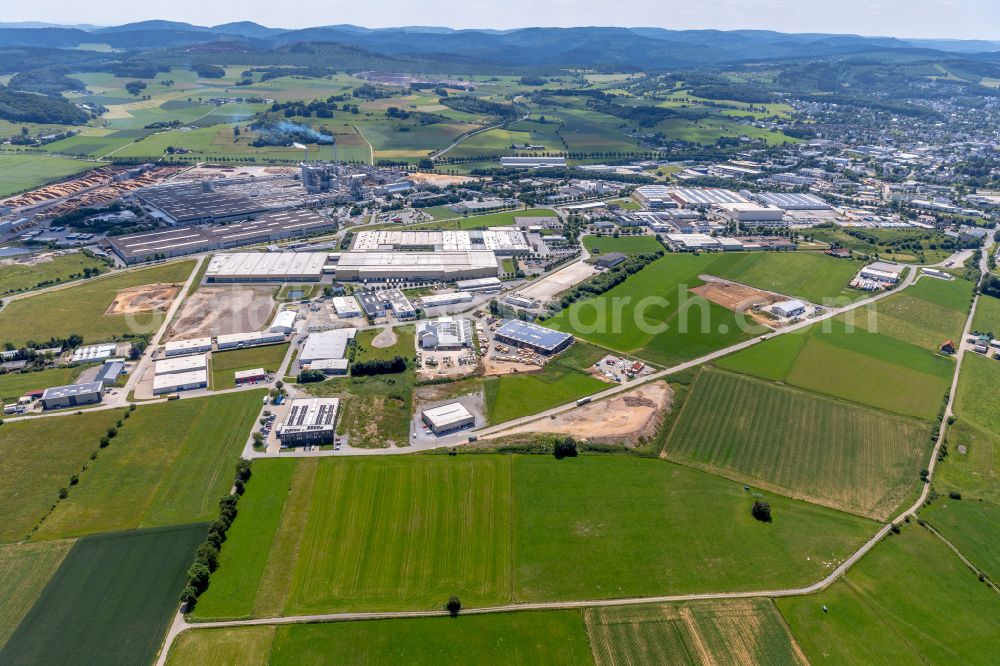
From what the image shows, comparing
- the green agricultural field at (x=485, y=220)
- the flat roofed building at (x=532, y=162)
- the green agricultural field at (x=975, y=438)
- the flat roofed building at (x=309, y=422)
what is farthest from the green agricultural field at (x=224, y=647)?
the flat roofed building at (x=532, y=162)

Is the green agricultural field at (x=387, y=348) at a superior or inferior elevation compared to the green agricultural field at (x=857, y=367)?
superior

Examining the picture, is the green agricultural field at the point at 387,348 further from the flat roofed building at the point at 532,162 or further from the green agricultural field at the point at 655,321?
the flat roofed building at the point at 532,162

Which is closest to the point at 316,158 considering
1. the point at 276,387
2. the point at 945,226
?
the point at 276,387

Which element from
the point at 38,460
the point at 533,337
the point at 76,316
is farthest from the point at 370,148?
the point at 38,460

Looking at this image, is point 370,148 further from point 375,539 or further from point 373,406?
point 375,539

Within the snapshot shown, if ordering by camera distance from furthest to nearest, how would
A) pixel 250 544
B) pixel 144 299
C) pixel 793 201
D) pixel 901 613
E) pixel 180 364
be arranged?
pixel 793 201
pixel 144 299
pixel 180 364
pixel 250 544
pixel 901 613

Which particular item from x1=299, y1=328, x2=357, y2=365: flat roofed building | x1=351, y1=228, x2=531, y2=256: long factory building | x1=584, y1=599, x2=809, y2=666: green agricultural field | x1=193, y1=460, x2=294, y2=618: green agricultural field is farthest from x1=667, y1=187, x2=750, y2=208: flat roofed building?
x1=193, y1=460, x2=294, y2=618: green agricultural field
